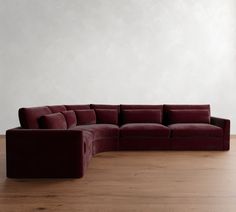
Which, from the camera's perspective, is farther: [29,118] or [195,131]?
[195,131]

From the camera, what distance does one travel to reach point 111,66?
20.2 ft

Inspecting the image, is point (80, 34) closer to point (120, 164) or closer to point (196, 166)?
point (120, 164)

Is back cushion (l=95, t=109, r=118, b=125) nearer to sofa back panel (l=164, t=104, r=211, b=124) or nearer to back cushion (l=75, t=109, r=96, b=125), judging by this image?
back cushion (l=75, t=109, r=96, b=125)

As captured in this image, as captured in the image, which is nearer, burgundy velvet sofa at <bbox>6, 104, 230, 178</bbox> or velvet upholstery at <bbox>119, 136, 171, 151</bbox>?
burgundy velvet sofa at <bbox>6, 104, 230, 178</bbox>

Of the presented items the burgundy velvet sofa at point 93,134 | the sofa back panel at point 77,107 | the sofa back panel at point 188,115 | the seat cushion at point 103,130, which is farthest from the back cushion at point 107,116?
the sofa back panel at point 188,115

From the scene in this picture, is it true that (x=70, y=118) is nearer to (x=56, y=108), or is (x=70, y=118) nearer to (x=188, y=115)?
(x=56, y=108)

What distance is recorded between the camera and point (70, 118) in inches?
189

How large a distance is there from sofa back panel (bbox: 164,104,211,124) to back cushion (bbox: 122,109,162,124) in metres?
0.19

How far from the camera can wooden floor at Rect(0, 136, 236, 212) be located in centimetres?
237

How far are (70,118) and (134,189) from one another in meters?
2.31

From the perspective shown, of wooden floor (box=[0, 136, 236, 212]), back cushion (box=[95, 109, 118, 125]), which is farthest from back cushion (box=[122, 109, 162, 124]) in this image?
wooden floor (box=[0, 136, 236, 212])

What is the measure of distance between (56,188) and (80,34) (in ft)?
13.4

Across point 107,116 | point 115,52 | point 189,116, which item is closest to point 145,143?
point 107,116

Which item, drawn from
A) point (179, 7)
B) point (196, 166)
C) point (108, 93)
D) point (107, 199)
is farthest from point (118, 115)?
point (107, 199)
